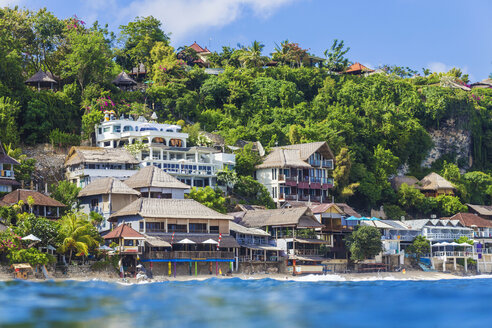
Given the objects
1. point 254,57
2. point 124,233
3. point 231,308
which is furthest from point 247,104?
point 231,308

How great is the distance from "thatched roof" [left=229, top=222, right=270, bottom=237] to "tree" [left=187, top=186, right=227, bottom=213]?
2376 mm

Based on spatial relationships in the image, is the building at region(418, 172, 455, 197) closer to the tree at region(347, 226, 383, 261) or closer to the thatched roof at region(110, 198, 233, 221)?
the tree at region(347, 226, 383, 261)

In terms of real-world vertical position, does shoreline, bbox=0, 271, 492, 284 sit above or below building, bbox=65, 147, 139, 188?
below

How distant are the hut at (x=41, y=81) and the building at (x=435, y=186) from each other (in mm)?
44748

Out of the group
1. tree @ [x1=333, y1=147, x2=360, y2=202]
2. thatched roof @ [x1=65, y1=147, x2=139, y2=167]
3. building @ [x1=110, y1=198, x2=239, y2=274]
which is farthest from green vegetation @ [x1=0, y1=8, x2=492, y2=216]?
building @ [x1=110, y1=198, x2=239, y2=274]

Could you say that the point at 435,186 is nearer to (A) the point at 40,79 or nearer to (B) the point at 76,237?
(A) the point at 40,79

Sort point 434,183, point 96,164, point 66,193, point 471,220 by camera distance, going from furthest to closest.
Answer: point 434,183
point 471,220
point 96,164
point 66,193

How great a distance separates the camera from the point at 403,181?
94.5 metres

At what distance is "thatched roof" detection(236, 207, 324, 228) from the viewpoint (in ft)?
226

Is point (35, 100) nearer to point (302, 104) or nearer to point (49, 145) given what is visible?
point (49, 145)

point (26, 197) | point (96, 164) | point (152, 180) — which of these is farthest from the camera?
point (96, 164)

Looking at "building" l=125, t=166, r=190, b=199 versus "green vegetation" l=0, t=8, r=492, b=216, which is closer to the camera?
"building" l=125, t=166, r=190, b=199

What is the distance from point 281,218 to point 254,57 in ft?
141

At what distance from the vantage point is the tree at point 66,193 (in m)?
66.9
